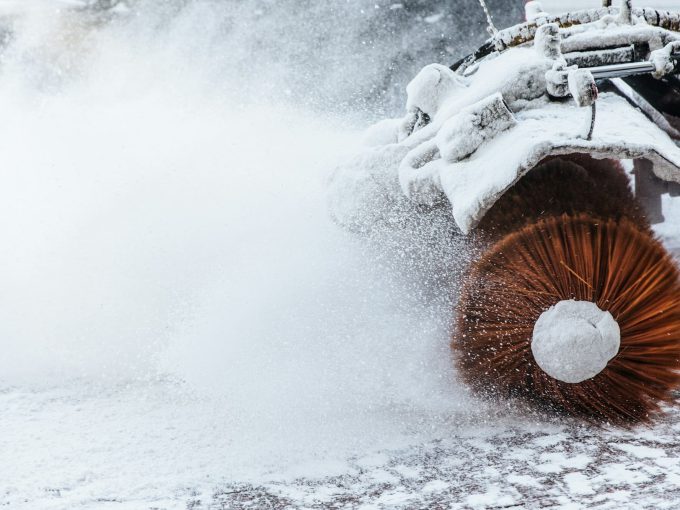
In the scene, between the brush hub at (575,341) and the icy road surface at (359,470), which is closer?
the icy road surface at (359,470)

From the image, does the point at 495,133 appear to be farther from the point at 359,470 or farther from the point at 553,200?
the point at 359,470

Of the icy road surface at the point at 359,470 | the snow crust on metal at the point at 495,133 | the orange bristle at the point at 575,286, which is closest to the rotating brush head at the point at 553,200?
the orange bristle at the point at 575,286

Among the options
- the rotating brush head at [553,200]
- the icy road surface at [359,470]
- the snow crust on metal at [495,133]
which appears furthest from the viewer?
the rotating brush head at [553,200]

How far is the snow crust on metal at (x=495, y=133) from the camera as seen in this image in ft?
6.42

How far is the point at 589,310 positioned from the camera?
2008 millimetres

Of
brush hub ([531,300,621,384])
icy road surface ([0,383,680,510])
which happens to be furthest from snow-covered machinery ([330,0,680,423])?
icy road surface ([0,383,680,510])

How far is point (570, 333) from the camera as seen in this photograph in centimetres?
197

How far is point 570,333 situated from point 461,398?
57 cm

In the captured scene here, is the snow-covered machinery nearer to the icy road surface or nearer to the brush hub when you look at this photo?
the brush hub

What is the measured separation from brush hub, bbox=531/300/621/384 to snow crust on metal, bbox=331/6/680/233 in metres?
0.39

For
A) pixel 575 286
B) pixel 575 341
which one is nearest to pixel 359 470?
pixel 575 341

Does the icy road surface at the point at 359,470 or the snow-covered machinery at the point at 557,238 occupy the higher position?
the snow-covered machinery at the point at 557,238

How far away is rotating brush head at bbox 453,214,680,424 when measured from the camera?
6.60 ft

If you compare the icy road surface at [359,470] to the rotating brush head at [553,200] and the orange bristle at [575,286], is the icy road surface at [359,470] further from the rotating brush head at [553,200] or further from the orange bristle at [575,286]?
the rotating brush head at [553,200]
